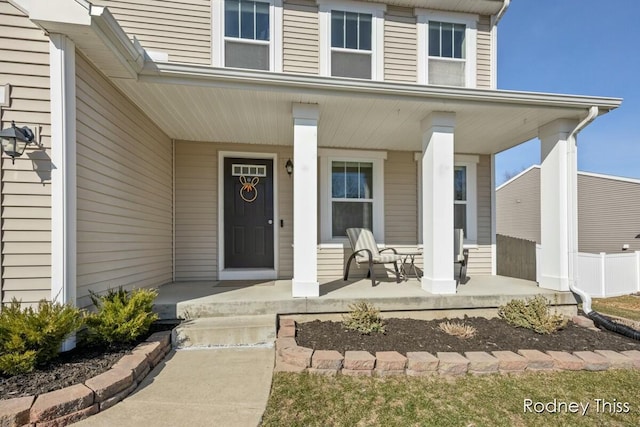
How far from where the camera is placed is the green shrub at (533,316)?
10.7 feet

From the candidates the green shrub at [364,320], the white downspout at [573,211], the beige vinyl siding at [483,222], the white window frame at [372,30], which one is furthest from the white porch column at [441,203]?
the beige vinyl siding at [483,222]

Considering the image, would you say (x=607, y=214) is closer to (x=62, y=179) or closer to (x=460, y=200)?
(x=460, y=200)

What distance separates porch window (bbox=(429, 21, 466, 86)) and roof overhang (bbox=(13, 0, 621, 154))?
1.11 meters

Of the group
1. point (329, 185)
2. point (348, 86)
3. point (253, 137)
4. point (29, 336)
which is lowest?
point (29, 336)

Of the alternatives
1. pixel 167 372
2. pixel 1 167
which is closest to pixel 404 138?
pixel 167 372

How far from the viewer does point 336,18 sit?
4941 mm

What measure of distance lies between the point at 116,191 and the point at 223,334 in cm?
185

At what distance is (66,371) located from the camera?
221 centimetres

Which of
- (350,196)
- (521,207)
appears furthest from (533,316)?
(521,207)

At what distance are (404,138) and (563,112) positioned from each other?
1.93 metres

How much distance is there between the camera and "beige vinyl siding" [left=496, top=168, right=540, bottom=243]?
1211cm

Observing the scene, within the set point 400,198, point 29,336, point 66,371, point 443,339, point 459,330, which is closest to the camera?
point 29,336

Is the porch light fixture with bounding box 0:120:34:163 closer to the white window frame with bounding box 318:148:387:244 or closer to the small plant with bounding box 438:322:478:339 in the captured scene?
the white window frame with bounding box 318:148:387:244

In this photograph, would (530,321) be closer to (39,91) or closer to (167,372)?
(167,372)
